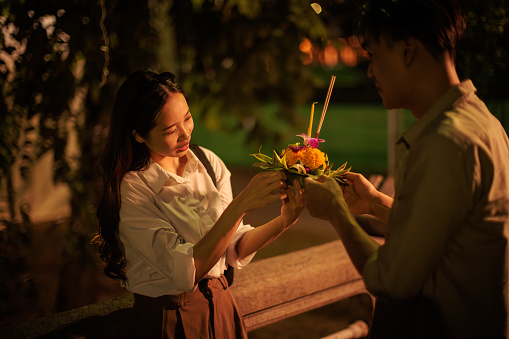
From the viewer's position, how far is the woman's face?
2.05 metres

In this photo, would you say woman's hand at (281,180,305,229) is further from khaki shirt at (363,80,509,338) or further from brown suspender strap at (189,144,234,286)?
khaki shirt at (363,80,509,338)

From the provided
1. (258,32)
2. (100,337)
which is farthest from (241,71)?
(100,337)

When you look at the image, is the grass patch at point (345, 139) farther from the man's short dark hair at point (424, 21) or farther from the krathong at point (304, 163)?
the man's short dark hair at point (424, 21)

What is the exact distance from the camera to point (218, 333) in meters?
2.12

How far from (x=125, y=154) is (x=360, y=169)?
14.6m

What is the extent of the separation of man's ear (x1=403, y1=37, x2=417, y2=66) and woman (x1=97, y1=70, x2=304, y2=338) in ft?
2.54

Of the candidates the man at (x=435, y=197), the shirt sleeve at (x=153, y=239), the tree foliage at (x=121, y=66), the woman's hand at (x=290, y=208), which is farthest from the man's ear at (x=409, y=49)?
the tree foliage at (x=121, y=66)

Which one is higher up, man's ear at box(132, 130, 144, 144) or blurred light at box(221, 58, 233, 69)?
man's ear at box(132, 130, 144, 144)

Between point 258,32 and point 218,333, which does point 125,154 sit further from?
point 258,32

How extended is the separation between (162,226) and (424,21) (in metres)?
1.21

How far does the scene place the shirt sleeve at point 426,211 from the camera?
129 cm

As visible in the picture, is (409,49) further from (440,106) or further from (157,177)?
(157,177)

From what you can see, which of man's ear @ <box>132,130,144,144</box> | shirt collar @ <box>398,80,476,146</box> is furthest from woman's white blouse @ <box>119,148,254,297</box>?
shirt collar @ <box>398,80,476,146</box>

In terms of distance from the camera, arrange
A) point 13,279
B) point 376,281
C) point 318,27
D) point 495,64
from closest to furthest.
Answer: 1. point 376,281
2. point 495,64
3. point 13,279
4. point 318,27
